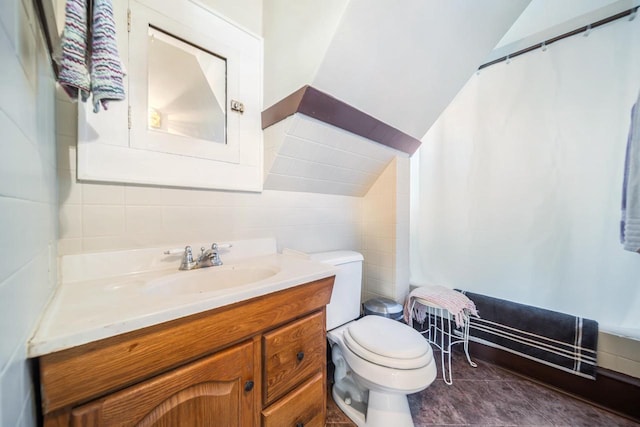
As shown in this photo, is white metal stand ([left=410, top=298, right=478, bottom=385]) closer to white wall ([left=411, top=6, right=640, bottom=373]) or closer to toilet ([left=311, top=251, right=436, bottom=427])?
white wall ([left=411, top=6, right=640, bottom=373])

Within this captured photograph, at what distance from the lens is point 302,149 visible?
119 centimetres

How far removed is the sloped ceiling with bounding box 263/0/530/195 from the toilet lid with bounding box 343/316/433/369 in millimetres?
883

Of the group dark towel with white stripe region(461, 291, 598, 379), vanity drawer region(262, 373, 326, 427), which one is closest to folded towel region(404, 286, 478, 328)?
dark towel with white stripe region(461, 291, 598, 379)

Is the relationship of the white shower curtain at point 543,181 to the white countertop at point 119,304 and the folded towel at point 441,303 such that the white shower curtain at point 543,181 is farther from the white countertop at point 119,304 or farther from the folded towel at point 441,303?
the white countertop at point 119,304

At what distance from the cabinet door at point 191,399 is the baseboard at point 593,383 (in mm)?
1705

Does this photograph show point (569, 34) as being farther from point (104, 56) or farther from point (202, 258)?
point (202, 258)

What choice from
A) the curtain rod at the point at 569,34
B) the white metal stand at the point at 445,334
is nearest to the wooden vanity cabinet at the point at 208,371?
the white metal stand at the point at 445,334

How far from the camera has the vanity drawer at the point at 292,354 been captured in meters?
0.75

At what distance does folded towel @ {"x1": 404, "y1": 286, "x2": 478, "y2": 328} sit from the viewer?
134cm

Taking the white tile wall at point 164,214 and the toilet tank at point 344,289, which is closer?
the white tile wall at point 164,214

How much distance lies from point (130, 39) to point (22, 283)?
942 millimetres

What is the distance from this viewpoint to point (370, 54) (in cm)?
98

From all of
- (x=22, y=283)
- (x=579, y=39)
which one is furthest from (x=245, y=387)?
(x=579, y=39)

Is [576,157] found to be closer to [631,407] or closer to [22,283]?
[631,407]
